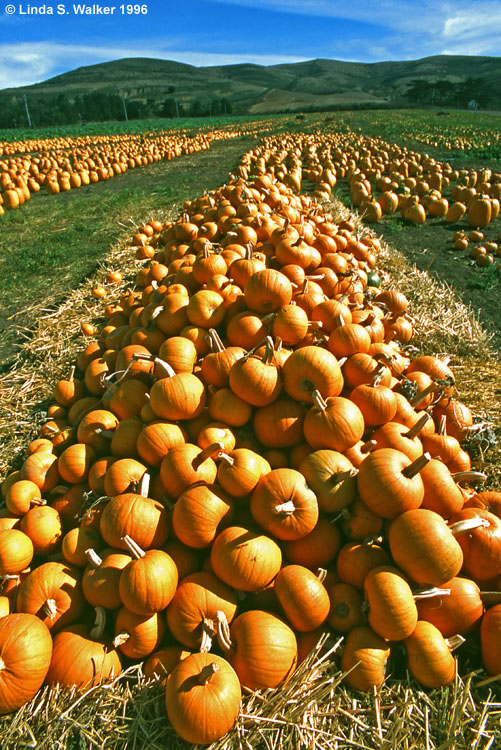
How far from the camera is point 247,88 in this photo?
470 feet

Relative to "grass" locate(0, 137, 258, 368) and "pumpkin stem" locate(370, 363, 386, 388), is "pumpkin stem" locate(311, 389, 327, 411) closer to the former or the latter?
"pumpkin stem" locate(370, 363, 386, 388)

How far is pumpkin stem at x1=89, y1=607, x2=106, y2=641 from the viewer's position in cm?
214

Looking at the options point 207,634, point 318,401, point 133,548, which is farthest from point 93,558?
point 318,401

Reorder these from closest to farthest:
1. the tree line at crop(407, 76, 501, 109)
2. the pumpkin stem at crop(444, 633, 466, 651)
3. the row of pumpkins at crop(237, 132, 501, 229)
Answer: the pumpkin stem at crop(444, 633, 466, 651) < the row of pumpkins at crop(237, 132, 501, 229) < the tree line at crop(407, 76, 501, 109)

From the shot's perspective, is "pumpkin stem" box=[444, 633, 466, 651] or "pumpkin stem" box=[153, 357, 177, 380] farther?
"pumpkin stem" box=[153, 357, 177, 380]

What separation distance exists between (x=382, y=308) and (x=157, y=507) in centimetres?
343

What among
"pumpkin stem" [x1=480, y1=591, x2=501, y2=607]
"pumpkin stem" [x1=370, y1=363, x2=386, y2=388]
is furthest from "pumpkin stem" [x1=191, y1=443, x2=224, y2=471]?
"pumpkin stem" [x1=480, y1=591, x2=501, y2=607]

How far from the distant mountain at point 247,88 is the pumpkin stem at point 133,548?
85.0m

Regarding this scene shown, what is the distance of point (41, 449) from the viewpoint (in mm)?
3203

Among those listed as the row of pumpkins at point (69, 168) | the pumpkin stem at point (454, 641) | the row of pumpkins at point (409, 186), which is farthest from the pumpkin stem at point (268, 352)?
the row of pumpkins at point (69, 168)

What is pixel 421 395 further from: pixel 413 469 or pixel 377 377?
pixel 413 469

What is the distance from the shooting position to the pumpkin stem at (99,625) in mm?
2137

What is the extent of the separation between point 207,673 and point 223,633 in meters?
0.29

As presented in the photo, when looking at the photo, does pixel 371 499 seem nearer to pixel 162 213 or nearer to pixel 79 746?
pixel 79 746
